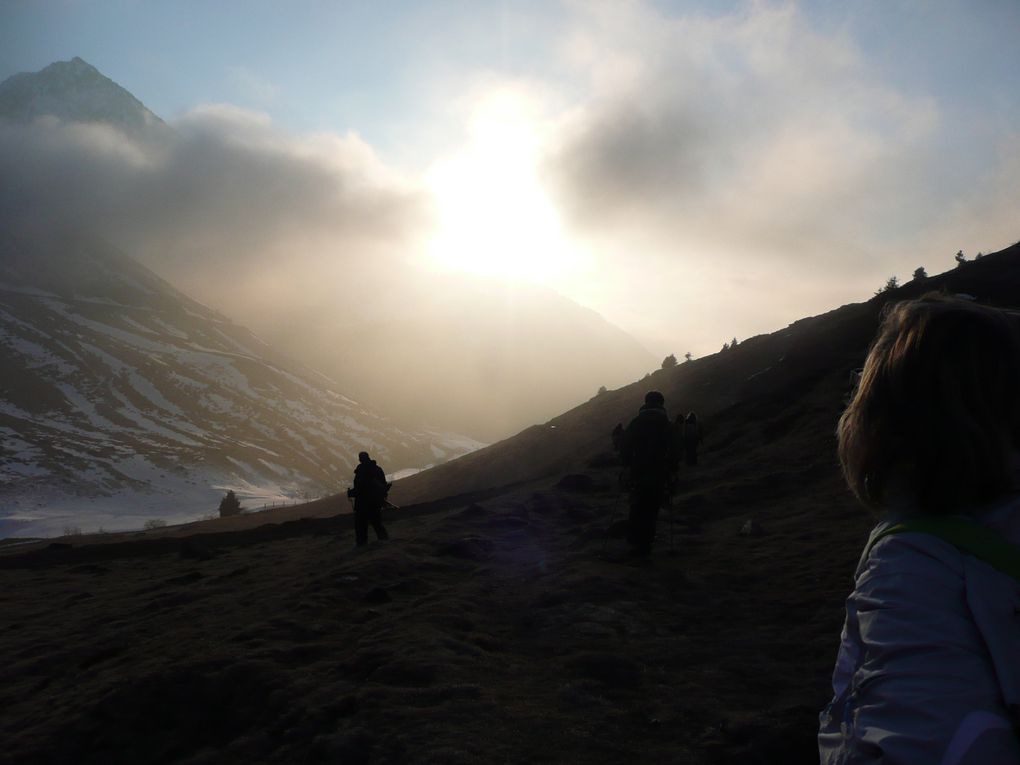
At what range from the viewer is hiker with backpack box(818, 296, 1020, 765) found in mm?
1555

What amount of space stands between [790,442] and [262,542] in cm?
1726

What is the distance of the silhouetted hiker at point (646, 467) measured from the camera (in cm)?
1127

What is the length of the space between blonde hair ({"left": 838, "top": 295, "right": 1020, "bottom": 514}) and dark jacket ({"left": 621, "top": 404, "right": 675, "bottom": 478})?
30.9 feet

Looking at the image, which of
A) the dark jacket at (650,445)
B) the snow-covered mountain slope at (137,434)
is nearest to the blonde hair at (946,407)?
the dark jacket at (650,445)

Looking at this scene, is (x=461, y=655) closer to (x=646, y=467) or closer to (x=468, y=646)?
(x=468, y=646)

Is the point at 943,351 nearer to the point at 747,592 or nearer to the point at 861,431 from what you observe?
the point at 861,431

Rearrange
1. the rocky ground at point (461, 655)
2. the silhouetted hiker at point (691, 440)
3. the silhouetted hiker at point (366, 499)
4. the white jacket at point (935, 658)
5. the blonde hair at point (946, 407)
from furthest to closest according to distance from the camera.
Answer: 1. the silhouetted hiker at point (691, 440)
2. the silhouetted hiker at point (366, 499)
3. the rocky ground at point (461, 655)
4. the blonde hair at point (946, 407)
5. the white jacket at point (935, 658)

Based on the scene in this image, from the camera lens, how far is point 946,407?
1.92m

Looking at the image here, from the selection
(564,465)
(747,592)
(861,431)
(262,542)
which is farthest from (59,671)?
(564,465)

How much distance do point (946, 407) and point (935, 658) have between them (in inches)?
26.9

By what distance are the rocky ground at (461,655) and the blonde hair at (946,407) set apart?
400cm

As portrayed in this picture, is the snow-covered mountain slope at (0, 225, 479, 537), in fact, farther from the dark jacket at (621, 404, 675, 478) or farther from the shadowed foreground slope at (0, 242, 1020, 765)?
the dark jacket at (621, 404, 675, 478)

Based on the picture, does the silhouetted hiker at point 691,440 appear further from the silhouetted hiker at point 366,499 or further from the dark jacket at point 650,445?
the dark jacket at point 650,445

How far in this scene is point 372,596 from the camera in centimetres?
990
